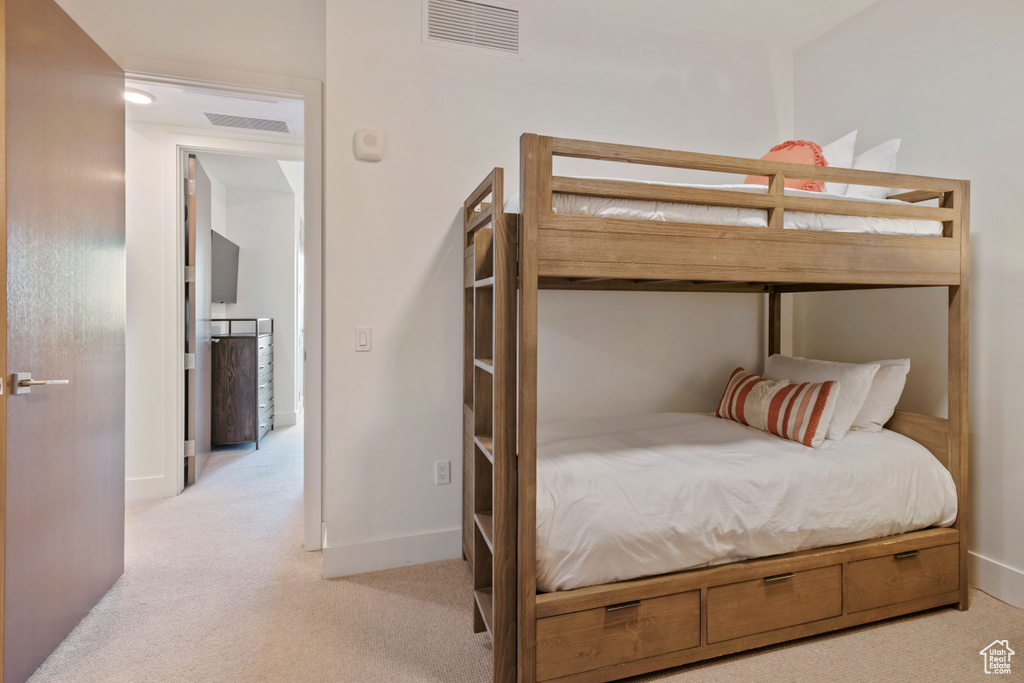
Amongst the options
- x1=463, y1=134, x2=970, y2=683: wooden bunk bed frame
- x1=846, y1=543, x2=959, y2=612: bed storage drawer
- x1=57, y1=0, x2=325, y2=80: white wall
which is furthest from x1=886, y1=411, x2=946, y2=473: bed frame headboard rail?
x1=57, y1=0, x2=325, y2=80: white wall

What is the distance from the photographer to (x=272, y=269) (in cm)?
506

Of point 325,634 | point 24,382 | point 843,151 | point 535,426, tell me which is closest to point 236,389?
point 24,382

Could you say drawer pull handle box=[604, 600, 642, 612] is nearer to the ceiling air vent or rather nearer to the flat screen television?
the ceiling air vent

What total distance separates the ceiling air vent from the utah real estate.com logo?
9.55ft

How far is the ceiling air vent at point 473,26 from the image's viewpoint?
2253 millimetres

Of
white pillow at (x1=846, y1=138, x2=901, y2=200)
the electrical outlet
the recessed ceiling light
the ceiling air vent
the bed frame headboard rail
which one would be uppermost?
the ceiling air vent

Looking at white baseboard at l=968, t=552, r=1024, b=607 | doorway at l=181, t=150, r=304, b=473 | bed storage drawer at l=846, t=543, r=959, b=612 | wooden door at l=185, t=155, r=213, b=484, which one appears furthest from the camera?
doorway at l=181, t=150, r=304, b=473

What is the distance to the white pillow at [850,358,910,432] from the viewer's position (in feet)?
6.73

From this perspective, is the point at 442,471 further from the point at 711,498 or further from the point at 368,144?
the point at 368,144

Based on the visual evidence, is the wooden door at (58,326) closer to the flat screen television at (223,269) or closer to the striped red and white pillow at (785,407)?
the flat screen television at (223,269)

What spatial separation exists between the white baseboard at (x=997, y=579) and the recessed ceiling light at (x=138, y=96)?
4.42 metres

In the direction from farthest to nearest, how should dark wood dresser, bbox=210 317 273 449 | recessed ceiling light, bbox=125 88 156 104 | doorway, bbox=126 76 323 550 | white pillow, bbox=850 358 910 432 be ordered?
dark wood dresser, bbox=210 317 273 449, doorway, bbox=126 76 323 550, recessed ceiling light, bbox=125 88 156 104, white pillow, bbox=850 358 910 432

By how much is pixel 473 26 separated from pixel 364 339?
1528 mm

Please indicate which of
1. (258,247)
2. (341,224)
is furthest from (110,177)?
(258,247)
